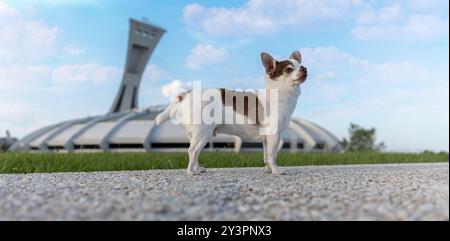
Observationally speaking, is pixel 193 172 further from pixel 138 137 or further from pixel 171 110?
pixel 138 137

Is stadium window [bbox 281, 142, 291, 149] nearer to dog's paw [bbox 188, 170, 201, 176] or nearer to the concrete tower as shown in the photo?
the concrete tower

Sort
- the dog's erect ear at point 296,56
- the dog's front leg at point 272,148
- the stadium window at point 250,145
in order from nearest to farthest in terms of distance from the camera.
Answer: the dog's front leg at point 272,148, the dog's erect ear at point 296,56, the stadium window at point 250,145

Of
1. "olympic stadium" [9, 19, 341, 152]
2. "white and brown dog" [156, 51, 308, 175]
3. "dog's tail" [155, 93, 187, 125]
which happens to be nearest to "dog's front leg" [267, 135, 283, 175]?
"white and brown dog" [156, 51, 308, 175]

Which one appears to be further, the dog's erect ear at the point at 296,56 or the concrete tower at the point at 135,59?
the concrete tower at the point at 135,59

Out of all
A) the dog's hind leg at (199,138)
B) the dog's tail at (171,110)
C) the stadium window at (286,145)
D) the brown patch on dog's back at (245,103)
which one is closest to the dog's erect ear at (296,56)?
the brown patch on dog's back at (245,103)

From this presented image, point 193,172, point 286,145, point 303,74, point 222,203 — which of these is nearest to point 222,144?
point 286,145

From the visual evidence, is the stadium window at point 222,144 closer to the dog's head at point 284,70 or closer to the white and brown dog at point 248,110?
the white and brown dog at point 248,110
